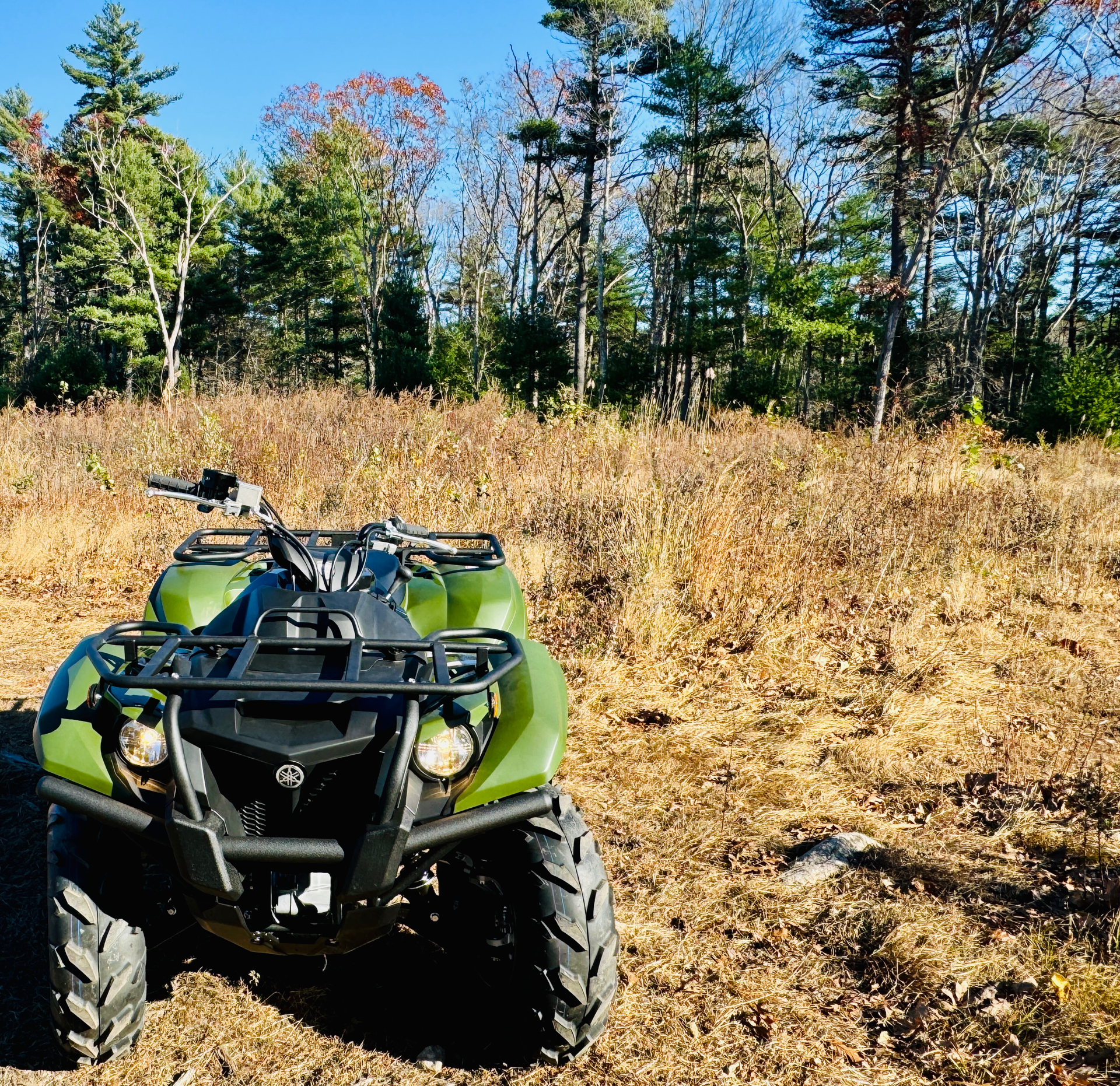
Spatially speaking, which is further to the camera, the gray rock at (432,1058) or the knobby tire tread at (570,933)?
the gray rock at (432,1058)

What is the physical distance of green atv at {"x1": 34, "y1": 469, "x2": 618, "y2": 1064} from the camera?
1.66 metres

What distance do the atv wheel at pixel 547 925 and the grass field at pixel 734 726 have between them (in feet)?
0.68

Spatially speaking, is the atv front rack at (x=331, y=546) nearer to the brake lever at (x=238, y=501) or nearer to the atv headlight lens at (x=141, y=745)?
the brake lever at (x=238, y=501)

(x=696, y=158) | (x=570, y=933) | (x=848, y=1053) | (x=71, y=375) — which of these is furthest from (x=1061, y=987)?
(x=71, y=375)

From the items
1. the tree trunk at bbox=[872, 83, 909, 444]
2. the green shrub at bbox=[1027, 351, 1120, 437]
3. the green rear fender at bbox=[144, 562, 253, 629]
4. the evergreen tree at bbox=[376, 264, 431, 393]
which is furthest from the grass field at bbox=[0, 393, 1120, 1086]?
the evergreen tree at bbox=[376, 264, 431, 393]

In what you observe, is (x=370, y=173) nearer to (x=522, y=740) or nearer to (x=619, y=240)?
(x=619, y=240)

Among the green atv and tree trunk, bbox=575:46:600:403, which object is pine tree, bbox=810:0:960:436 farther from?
the green atv

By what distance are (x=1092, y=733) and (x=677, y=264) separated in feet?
72.8

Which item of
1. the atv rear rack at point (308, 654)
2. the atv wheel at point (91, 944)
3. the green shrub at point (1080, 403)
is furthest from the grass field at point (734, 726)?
the green shrub at point (1080, 403)

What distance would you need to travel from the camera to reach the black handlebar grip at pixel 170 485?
2.25 metres

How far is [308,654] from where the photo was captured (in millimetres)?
1915

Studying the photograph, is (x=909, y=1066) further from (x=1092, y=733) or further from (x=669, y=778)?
(x=1092, y=733)

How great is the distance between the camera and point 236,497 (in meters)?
2.22

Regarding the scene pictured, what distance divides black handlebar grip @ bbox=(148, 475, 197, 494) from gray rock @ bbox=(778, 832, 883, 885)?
2.31 metres
